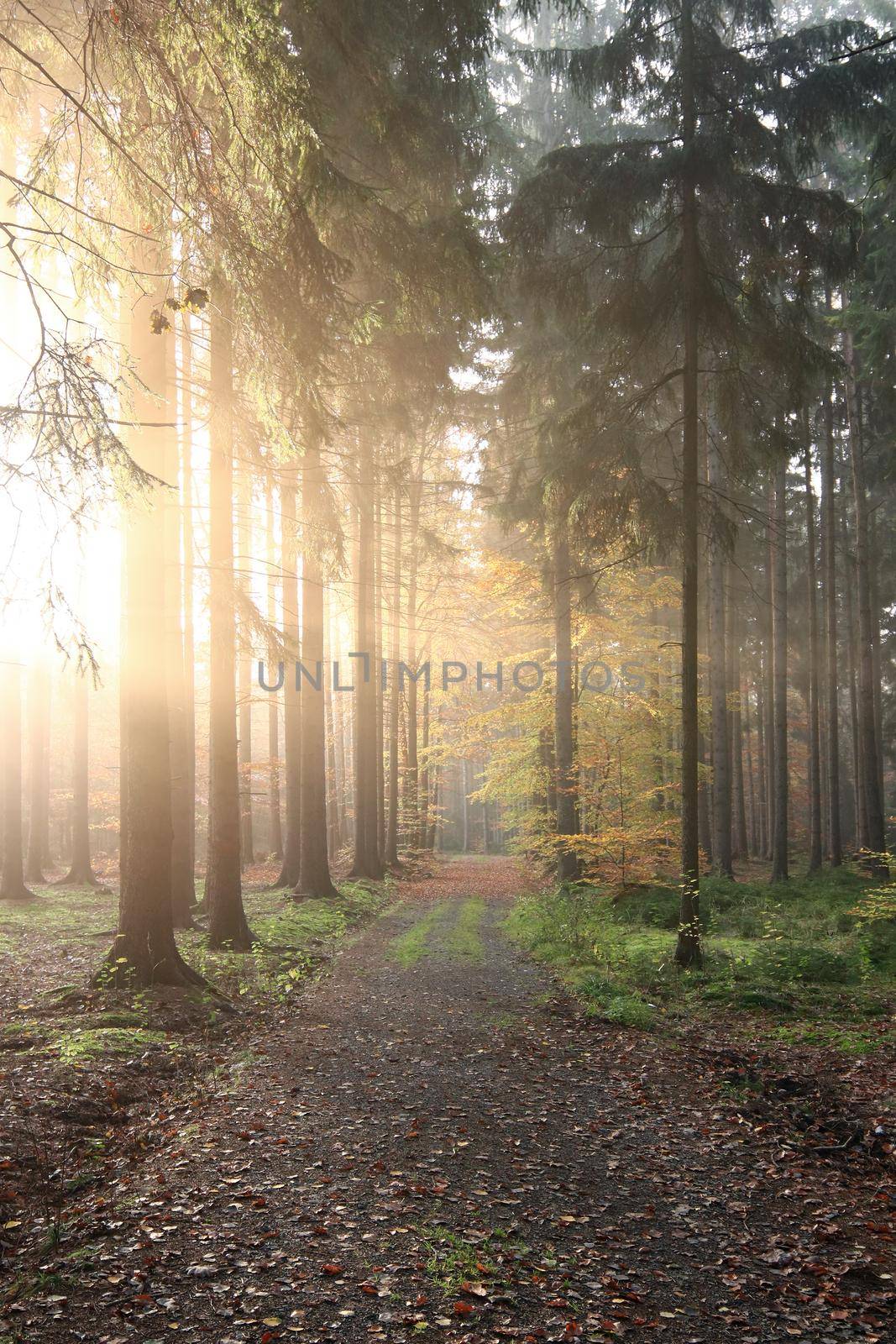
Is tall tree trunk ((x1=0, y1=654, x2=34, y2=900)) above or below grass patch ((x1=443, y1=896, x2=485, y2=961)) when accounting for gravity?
above

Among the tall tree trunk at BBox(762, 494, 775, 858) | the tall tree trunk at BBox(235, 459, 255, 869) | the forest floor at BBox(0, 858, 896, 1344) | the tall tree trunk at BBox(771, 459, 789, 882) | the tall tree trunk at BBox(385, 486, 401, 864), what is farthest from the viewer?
the tall tree trunk at BBox(385, 486, 401, 864)

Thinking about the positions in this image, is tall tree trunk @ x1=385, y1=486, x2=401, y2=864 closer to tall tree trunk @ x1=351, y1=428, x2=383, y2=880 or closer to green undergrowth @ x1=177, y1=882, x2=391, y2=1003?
tall tree trunk @ x1=351, y1=428, x2=383, y2=880

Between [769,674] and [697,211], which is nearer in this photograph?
[697,211]

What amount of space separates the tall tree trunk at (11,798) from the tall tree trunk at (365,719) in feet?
23.7

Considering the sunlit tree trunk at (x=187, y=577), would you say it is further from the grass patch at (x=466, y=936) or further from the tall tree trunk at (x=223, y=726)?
the grass patch at (x=466, y=936)

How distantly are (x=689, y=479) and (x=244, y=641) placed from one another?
613 cm

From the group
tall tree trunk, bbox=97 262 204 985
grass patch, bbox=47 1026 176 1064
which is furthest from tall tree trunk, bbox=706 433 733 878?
grass patch, bbox=47 1026 176 1064

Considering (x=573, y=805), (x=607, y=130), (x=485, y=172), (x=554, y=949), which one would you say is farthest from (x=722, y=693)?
(x=607, y=130)

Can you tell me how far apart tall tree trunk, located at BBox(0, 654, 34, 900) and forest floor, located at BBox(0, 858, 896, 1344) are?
10.5 meters

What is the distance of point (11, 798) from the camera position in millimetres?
15406

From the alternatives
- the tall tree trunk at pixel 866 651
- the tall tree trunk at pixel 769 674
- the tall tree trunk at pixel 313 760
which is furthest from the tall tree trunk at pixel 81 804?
the tall tree trunk at pixel 866 651

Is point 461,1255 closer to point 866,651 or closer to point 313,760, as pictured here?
point 313,760

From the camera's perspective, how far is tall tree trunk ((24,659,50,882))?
2000 cm

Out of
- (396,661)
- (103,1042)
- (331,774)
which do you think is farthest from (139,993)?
(331,774)
